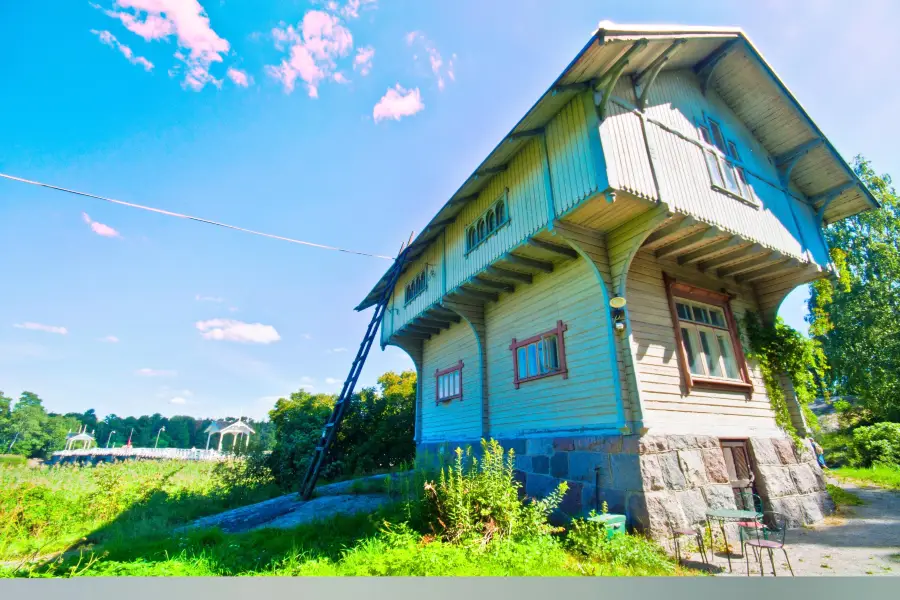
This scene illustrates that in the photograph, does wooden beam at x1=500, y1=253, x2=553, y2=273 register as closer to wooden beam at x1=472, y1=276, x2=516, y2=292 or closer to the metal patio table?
wooden beam at x1=472, y1=276, x2=516, y2=292

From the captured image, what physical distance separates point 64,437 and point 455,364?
30.3ft

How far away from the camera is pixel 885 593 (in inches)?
172

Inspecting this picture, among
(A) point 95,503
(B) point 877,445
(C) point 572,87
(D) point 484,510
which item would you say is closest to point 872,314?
(B) point 877,445

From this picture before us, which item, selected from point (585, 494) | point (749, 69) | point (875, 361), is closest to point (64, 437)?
point (585, 494)

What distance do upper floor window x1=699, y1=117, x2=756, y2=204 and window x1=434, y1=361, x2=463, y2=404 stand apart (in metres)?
8.14

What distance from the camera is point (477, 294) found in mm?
10953

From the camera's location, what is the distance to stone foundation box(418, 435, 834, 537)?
629 cm

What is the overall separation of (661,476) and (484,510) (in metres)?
3.14

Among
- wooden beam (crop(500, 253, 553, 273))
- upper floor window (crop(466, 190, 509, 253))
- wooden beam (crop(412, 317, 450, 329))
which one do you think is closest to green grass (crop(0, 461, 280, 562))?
wooden beam (crop(412, 317, 450, 329))

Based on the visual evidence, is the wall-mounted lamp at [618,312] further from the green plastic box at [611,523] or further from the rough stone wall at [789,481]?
the rough stone wall at [789,481]

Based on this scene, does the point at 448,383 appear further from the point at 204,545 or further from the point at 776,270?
the point at 776,270

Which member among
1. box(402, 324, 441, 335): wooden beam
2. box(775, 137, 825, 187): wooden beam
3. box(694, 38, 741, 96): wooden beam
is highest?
box(694, 38, 741, 96): wooden beam

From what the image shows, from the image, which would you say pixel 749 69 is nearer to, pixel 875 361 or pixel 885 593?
pixel 885 593

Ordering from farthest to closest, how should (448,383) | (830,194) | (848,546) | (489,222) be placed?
(448,383) < (830,194) < (489,222) < (848,546)
